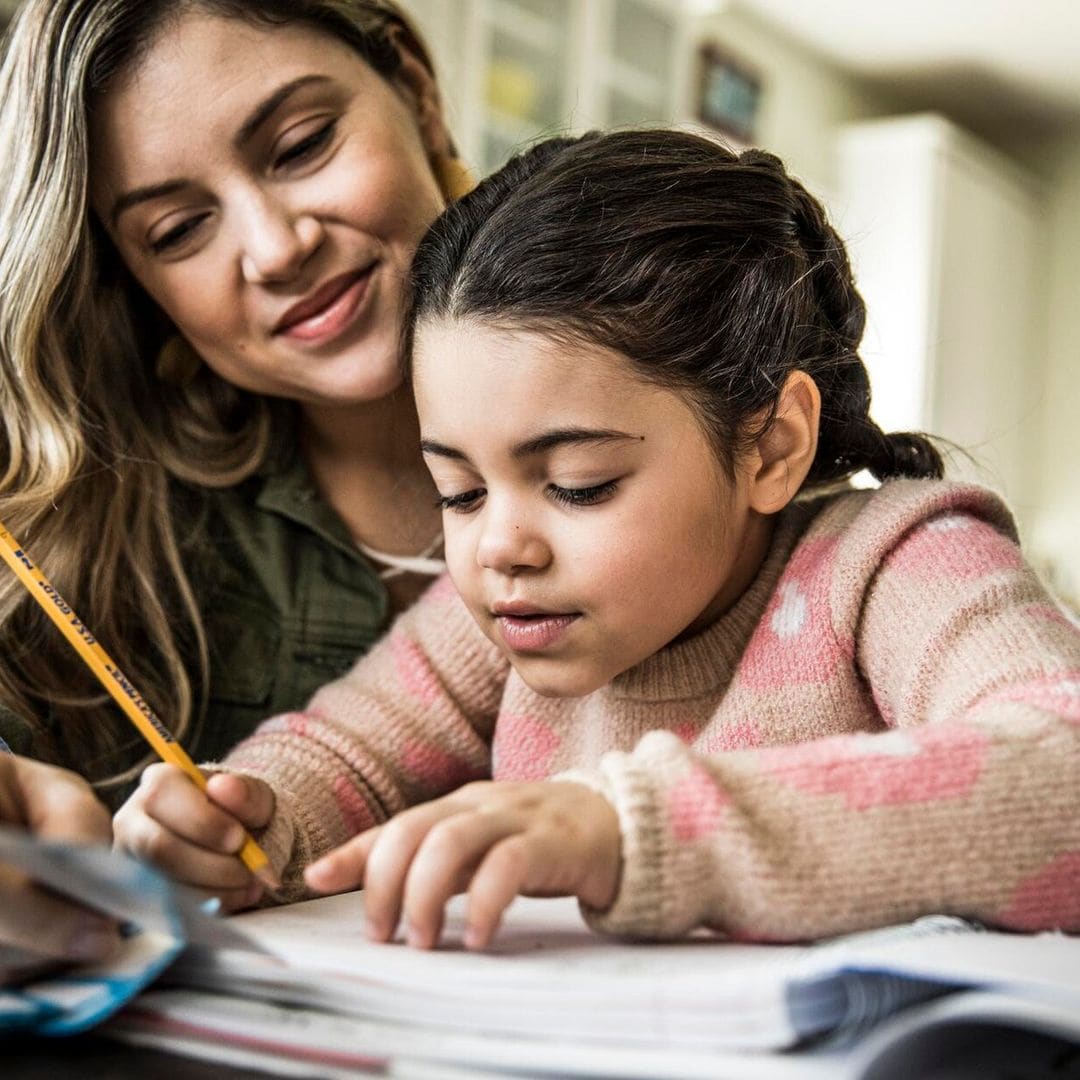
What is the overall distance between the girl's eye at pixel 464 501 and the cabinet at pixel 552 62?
2.51 m

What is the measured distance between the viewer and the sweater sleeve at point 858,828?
567 mm

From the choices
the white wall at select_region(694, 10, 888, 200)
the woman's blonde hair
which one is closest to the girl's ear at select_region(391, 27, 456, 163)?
the woman's blonde hair

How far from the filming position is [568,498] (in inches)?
31.6

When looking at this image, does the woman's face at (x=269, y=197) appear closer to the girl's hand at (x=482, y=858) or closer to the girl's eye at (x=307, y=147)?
the girl's eye at (x=307, y=147)

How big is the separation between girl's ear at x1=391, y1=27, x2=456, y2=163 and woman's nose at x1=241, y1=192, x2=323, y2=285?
9.9 inches

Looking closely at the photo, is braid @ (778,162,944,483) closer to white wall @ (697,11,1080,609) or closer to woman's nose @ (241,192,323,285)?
woman's nose @ (241,192,323,285)

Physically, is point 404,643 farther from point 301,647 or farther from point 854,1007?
point 854,1007

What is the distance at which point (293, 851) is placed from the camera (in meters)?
0.85

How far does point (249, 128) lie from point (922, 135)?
448cm

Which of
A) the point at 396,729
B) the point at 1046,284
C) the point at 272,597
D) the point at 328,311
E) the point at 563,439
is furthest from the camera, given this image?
the point at 1046,284

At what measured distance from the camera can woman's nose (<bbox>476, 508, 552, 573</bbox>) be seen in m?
0.80

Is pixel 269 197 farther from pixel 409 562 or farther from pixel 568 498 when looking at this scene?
pixel 568 498

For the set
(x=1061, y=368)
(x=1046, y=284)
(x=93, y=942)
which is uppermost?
(x=93, y=942)

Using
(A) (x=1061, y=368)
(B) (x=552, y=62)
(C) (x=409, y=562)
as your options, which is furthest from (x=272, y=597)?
(A) (x=1061, y=368)
